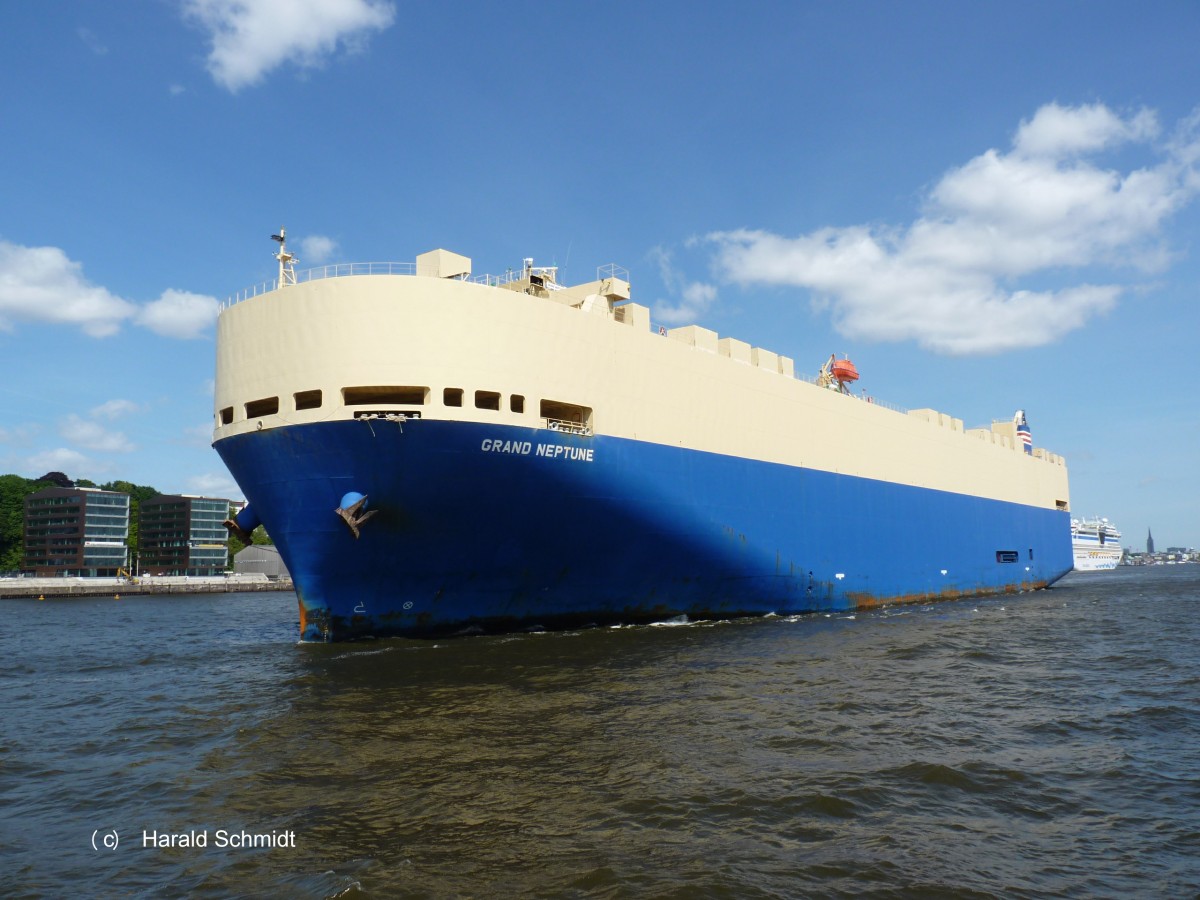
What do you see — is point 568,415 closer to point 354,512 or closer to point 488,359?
point 488,359

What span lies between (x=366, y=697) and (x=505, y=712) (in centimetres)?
237

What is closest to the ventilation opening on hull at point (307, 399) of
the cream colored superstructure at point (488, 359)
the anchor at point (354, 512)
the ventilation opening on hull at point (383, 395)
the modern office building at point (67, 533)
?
the cream colored superstructure at point (488, 359)

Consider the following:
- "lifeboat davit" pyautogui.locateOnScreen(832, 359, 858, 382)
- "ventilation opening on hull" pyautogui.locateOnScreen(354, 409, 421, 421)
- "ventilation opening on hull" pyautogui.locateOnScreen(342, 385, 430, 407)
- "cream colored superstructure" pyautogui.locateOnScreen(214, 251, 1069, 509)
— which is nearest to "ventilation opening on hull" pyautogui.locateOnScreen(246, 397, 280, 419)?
"cream colored superstructure" pyautogui.locateOnScreen(214, 251, 1069, 509)

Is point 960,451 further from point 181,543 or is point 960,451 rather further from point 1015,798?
point 181,543

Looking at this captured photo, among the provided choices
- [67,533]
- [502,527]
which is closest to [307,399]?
[502,527]

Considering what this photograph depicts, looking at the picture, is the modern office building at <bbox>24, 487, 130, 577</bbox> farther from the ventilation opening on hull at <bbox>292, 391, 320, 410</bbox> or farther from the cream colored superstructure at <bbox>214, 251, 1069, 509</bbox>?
the ventilation opening on hull at <bbox>292, 391, 320, 410</bbox>

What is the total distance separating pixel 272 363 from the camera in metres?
16.8

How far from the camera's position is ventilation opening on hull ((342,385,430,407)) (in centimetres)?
1586

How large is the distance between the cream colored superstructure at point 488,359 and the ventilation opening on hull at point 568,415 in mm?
110

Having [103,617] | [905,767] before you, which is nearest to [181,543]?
[103,617]

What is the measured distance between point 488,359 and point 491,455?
2.10 m

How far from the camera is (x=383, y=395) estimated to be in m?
16.2

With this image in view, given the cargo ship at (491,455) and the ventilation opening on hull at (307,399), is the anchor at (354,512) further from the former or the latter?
the ventilation opening on hull at (307,399)

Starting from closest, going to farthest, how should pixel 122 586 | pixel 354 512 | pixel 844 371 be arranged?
pixel 354 512
pixel 844 371
pixel 122 586
